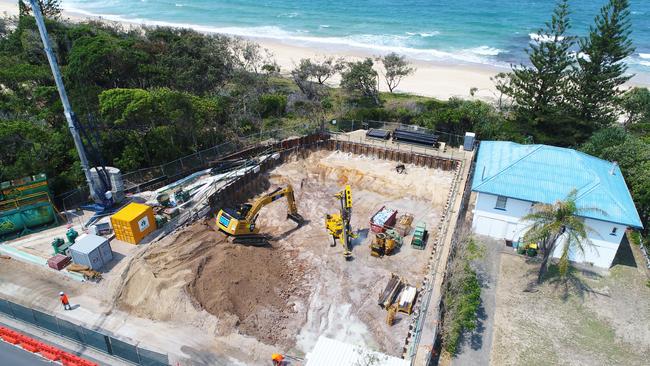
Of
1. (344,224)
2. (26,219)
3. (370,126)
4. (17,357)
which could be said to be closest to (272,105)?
(370,126)

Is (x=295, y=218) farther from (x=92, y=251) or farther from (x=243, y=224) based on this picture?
(x=92, y=251)

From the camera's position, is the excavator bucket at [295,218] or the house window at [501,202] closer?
the house window at [501,202]

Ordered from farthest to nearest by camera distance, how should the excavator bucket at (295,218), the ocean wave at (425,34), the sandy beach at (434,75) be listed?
the ocean wave at (425,34) < the sandy beach at (434,75) < the excavator bucket at (295,218)

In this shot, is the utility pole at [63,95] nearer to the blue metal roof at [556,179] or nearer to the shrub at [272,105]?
the shrub at [272,105]

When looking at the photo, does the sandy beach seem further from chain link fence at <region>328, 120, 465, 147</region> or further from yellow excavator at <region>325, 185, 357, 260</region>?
yellow excavator at <region>325, 185, 357, 260</region>

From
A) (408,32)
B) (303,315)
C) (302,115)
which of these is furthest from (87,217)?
(408,32)

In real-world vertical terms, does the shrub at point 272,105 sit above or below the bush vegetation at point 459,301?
above

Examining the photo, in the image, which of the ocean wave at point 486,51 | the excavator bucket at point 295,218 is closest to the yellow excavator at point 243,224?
the excavator bucket at point 295,218

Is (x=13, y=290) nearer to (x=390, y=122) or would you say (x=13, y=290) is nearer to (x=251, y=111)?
(x=251, y=111)
